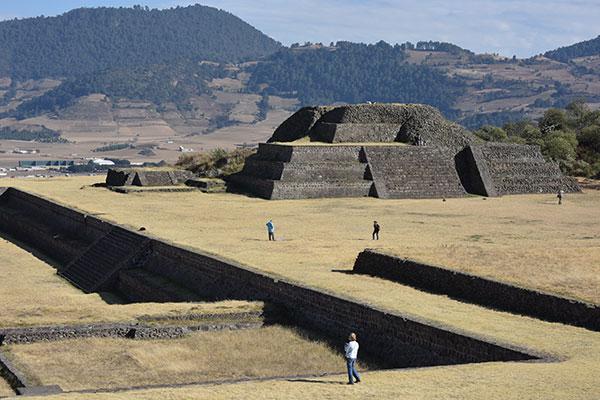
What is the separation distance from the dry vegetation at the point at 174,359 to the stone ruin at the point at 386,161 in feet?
71.9

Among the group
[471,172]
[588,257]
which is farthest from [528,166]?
[588,257]

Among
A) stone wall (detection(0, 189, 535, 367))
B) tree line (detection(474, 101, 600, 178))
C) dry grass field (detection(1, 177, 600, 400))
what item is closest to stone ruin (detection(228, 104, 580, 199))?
dry grass field (detection(1, 177, 600, 400))

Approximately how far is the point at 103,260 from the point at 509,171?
21359 millimetres

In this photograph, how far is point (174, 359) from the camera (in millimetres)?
17750

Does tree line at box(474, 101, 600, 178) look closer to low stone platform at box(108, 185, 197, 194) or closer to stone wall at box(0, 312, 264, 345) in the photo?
low stone platform at box(108, 185, 197, 194)

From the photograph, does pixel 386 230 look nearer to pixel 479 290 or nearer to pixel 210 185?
pixel 479 290

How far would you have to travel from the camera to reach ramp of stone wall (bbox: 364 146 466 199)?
42.4 m

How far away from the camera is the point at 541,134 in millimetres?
61938

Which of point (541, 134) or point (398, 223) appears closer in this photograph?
point (398, 223)

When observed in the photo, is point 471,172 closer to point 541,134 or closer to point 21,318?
point 541,134

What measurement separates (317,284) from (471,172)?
24922mm

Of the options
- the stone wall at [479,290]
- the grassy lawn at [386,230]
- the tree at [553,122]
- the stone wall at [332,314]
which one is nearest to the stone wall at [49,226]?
the grassy lawn at [386,230]

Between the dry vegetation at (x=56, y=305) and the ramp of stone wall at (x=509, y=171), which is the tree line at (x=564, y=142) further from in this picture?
the dry vegetation at (x=56, y=305)

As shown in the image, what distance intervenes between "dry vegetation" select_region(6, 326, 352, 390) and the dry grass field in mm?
1664
